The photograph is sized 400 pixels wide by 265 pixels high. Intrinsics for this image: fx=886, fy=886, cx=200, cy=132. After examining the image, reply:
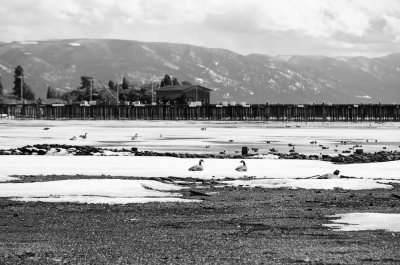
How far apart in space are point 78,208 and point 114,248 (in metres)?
6.25

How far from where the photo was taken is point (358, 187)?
25.8 metres

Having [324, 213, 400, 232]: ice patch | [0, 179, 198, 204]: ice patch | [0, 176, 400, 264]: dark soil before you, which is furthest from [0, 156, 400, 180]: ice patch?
[324, 213, 400, 232]: ice patch

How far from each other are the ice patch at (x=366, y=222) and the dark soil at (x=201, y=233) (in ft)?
1.13

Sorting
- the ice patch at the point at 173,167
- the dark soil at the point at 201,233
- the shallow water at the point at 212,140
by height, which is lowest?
the shallow water at the point at 212,140

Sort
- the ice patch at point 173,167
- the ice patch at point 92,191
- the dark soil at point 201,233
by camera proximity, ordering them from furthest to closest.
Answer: the ice patch at point 173,167 → the ice patch at point 92,191 → the dark soil at point 201,233

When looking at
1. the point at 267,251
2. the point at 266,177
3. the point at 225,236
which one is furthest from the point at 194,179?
the point at 267,251

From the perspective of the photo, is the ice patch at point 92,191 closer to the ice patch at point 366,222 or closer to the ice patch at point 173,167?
the ice patch at point 173,167

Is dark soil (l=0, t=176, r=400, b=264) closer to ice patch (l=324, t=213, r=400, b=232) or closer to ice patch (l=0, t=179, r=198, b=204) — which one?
ice patch (l=324, t=213, r=400, b=232)

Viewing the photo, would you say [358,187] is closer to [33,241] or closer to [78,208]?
[78,208]

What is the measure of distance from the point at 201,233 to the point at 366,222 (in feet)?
11.0

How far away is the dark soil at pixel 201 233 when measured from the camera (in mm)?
13055

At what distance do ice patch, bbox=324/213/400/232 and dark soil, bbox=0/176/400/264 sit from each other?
34 cm

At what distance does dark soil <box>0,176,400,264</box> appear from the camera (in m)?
13.1

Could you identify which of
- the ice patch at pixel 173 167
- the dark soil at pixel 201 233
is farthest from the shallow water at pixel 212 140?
the dark soil at pixel 201 233
